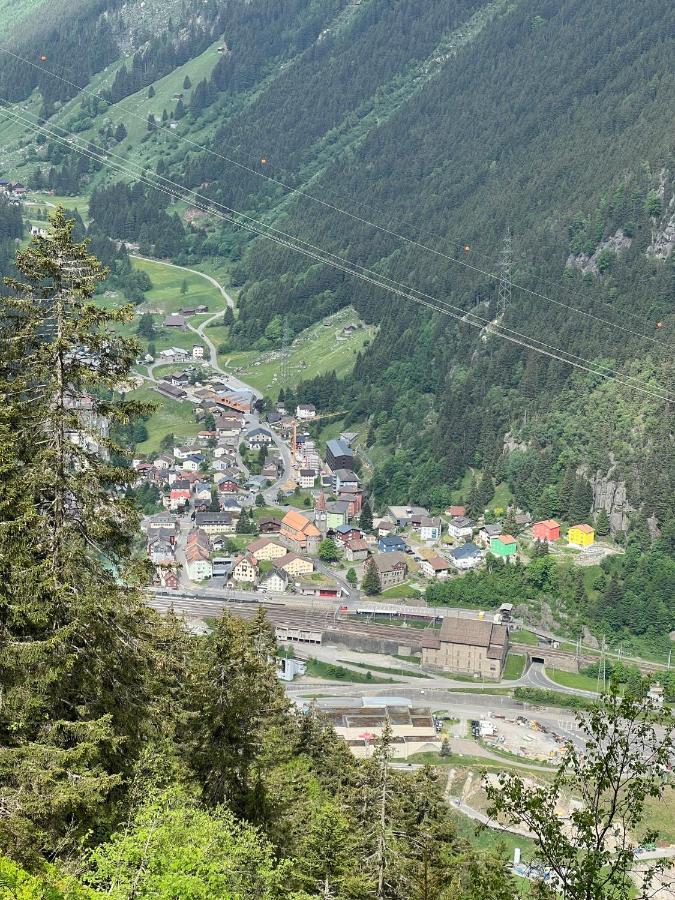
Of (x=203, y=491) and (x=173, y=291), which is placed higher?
(x=203, y=491)

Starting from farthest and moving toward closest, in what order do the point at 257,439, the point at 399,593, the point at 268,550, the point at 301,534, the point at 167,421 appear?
the point at 167,421 → the point at 257,439 → the point at 301,534 → the point at 268,550 → the point at 399,593

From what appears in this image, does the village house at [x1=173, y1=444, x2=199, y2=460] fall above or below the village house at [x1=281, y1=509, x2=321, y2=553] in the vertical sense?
below

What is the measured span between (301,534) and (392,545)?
796 cm

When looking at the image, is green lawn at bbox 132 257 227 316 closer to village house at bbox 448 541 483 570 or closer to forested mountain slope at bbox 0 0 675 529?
forested mountain slope at bbox 0 0 675 529

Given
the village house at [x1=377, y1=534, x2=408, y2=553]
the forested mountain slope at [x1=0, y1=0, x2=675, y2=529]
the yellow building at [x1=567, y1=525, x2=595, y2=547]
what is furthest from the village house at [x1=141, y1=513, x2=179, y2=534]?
the yellow building at [x1=567, y1=525, x2=595, y2=547]

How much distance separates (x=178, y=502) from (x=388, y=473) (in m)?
21.2

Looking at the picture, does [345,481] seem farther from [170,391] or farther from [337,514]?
[170,391]

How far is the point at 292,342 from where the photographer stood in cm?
15038

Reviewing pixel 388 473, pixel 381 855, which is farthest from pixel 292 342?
pixel 381 855

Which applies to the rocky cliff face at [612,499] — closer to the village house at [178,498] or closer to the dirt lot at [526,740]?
the dirt lot at [526,740]

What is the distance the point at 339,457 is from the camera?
377 feet

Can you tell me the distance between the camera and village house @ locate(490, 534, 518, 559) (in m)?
94.1

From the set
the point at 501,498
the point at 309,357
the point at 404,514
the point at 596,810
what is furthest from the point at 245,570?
the point at 596,810

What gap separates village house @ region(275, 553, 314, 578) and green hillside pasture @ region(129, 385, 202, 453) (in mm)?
31890
